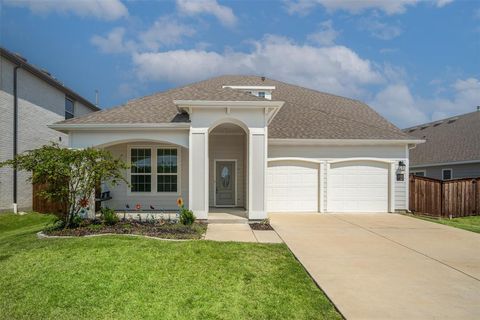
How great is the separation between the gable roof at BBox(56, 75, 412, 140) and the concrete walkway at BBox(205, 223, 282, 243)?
4.08m

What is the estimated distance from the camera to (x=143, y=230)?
8.59 m

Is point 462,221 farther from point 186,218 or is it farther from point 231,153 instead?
point 186,218

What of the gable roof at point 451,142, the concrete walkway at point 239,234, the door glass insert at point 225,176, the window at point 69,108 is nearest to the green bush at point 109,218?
the concrete walkway at point 239,234

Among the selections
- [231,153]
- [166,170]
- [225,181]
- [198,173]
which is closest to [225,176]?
[225,181]

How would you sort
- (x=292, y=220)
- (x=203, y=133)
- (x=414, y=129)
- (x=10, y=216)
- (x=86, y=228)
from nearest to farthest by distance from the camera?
1. (x=86, y=228)
2. (x=203, y=133)
3. (x=292, y=220)
4. (x=10, y=216)
5. (x=414, y=129)

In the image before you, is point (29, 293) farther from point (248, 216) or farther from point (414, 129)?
point (414, 129)

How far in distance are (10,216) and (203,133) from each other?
351 inches

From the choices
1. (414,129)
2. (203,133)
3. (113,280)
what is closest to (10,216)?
(203,133)

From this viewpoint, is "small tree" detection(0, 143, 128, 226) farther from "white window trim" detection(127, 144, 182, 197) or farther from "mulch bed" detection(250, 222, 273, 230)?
"mulch bed" detection(250, 222, 273, 230)

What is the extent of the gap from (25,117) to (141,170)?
6.66 metres

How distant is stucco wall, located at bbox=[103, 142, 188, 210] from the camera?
12875mm

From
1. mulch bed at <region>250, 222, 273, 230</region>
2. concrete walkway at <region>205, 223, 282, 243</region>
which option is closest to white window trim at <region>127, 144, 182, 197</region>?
concrete walkway at <region>205, 223, 282, 243</region>

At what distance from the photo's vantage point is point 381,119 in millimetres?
16375

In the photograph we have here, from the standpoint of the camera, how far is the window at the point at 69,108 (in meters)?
18.6
